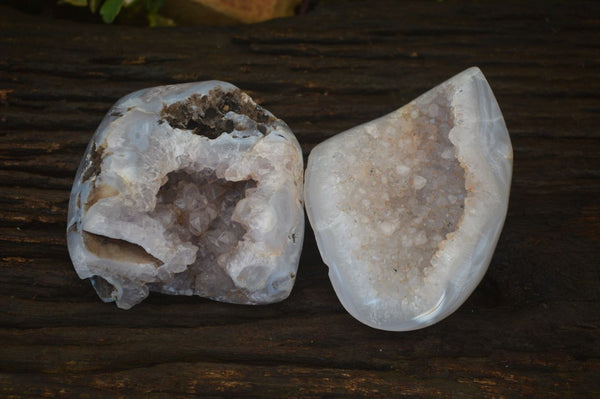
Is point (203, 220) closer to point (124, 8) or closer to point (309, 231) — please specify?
point (309, 231)

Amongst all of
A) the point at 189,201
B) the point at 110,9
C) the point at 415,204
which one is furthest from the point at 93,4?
the point at 415,204

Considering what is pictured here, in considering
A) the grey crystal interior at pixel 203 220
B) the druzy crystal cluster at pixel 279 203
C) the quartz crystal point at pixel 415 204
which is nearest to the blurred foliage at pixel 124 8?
the druzy crystal cluster at pixel 279 203

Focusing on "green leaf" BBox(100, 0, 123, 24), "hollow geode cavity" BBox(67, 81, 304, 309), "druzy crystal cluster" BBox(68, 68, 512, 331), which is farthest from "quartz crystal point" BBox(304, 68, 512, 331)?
"green leaf" BBox(100, 0, 123, 24)

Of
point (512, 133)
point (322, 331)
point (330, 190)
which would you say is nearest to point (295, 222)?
point (330, 190)

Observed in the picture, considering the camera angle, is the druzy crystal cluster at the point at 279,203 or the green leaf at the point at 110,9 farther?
the green leaf at the point at 110,9

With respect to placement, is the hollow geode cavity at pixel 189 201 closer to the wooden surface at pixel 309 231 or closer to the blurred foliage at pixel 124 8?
the wooden surface at pixel 309 231

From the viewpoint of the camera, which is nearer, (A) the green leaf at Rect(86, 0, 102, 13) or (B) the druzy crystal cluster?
(B) the druzy crystal cluster

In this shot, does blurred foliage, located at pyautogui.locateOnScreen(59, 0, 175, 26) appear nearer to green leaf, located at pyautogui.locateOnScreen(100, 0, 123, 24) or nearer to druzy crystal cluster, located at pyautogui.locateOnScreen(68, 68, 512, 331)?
green leaf, located at pyautogui.locateOnScreen(100, 0, 123, 24)
